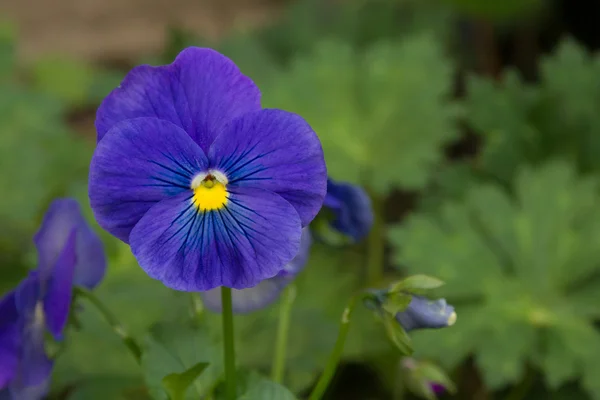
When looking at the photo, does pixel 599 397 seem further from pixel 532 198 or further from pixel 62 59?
pixel 62 59

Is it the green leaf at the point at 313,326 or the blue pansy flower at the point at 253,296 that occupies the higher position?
the blue pansy flower at the point at 253,296

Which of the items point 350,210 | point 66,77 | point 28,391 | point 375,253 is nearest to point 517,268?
point 375,253

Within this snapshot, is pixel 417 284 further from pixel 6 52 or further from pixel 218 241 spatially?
pixel 6 52

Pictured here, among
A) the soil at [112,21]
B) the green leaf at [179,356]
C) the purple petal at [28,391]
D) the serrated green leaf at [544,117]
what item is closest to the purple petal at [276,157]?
the green leaf at [179,356]

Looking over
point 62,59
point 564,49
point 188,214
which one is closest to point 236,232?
point 188,214

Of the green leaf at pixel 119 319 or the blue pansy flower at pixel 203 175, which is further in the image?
the green leaf at pixel 119 319

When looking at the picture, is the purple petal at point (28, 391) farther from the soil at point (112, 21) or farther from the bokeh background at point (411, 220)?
the soil at point (112, 21)

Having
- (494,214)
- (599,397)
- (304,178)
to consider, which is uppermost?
(304,178)
